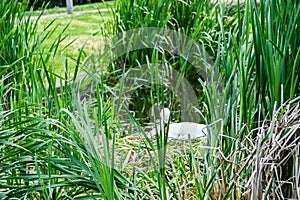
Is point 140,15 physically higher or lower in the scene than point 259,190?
higher

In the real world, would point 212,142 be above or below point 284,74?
below

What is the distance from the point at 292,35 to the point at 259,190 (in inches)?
14.5

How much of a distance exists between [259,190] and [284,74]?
10.7 inches

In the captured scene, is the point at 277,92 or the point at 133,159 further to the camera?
the point at 133,159

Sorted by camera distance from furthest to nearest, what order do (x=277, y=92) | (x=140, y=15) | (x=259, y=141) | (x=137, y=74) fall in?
(x=140, y=15) → (x=137, y=74) → (x=277, y=92) → (x=259, y=141)

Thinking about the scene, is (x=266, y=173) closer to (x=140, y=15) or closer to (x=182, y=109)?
(x=182, y=109)

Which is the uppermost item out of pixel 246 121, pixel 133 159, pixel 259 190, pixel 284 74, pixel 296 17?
pixel 296 17

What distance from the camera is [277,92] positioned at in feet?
3.83

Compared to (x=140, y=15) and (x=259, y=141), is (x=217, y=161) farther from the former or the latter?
(x=140, y=15)

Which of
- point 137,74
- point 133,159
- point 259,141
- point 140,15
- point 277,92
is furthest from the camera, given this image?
point 140,15

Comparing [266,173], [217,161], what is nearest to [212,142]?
[217,161]

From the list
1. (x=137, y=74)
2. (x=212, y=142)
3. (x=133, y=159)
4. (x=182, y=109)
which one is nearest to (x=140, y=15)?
(x=137, y=74)

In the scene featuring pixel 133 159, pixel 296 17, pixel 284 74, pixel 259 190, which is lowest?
pixel 133 159

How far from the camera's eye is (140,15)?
282cm
